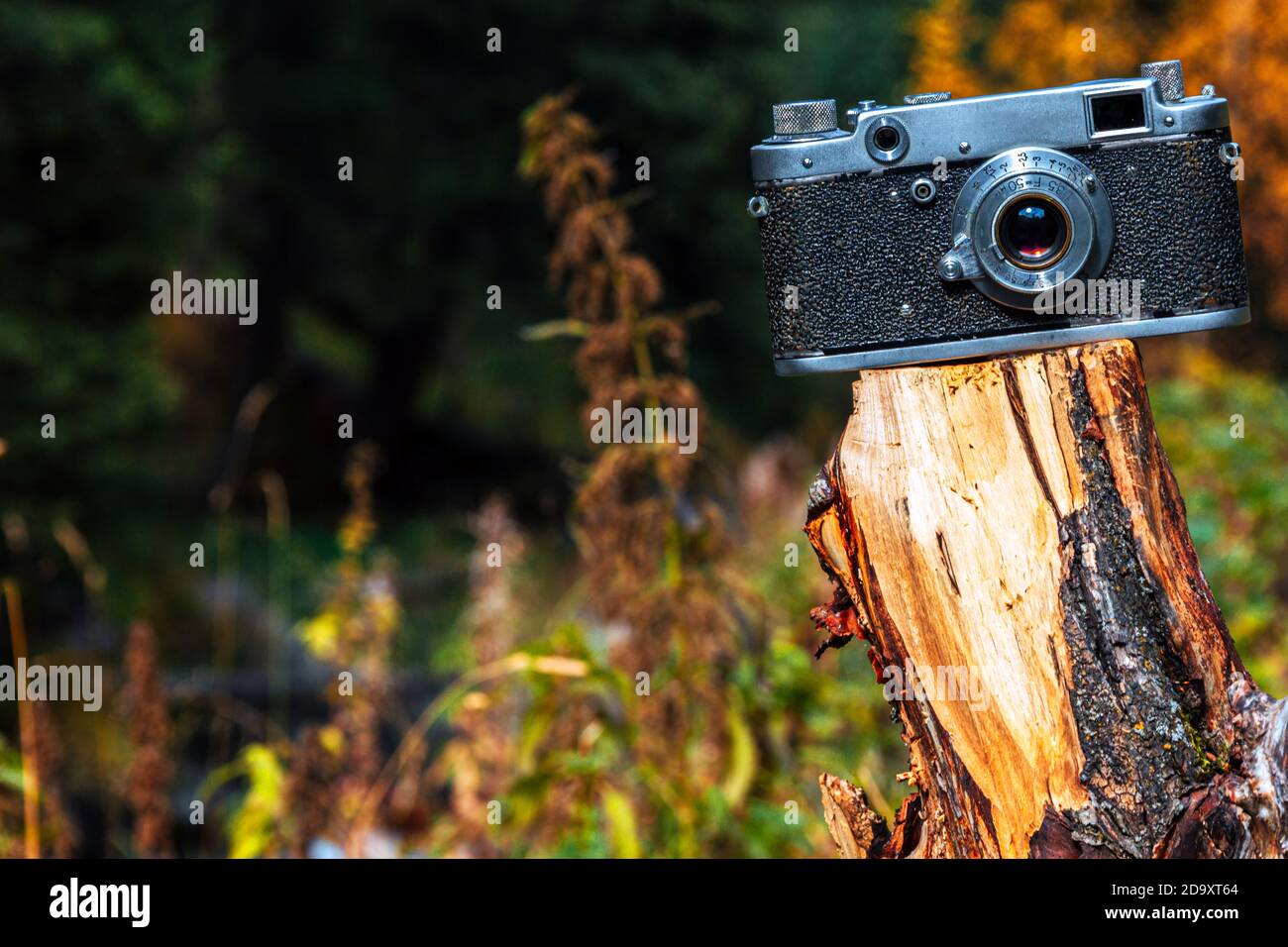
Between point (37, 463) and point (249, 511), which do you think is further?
point (249, 511)

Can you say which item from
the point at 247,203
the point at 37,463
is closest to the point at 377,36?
the point at 247,203

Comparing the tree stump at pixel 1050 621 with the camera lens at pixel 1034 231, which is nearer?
the tree stump at pixel 1050 621

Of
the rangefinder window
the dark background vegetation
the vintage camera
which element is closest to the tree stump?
the vintage camera

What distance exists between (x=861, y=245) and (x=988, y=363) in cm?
26

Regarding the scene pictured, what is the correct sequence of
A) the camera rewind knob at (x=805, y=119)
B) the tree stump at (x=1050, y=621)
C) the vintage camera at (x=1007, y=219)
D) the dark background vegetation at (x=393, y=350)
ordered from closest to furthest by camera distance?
the tree stump at (x=1050, y=621) → the vintage camera at (x=1007, y=219) → the camera rewind knob at (x=805, y=119) → the dark background vegetation at (x=393, y=350)

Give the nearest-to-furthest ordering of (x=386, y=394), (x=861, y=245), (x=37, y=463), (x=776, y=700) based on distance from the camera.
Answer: (x=861, y=245) < (x=776, y=700) < (x=37, y=463) < (x=386, y=394)

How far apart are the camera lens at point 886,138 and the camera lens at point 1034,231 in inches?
7.5

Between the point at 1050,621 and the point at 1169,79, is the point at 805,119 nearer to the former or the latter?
the point at 1169,79

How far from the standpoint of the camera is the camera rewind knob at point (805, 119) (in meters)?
1.93

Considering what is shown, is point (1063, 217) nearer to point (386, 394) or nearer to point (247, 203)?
point (247, 203)

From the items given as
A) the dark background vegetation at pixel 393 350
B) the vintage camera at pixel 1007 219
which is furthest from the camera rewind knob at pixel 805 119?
the dark background vegetation at pixel 393 350

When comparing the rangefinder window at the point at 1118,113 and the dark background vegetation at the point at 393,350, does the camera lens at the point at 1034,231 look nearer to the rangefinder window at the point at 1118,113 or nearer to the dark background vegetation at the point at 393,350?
the rangefinder window at the point at 1118,113

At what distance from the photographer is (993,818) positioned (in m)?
1.77

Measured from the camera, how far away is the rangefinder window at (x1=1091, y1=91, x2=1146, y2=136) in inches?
71.5
